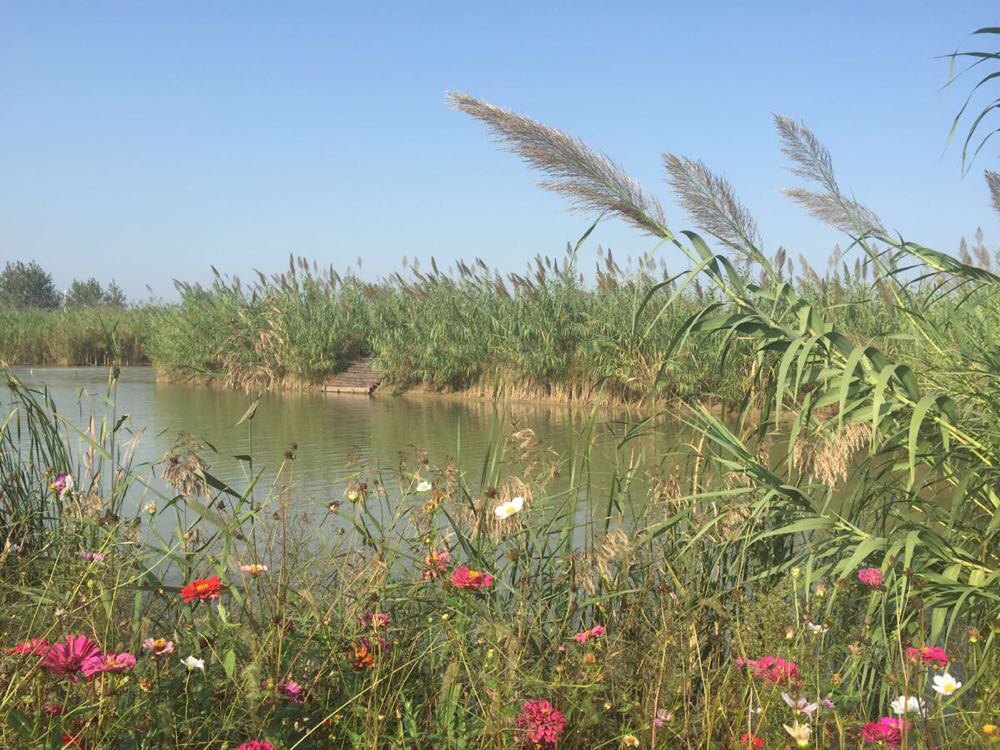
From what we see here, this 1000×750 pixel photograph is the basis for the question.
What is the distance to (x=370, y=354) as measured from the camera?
559 inches

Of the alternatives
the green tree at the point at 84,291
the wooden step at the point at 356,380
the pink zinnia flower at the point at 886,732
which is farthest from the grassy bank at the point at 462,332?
the green tree at the point at 84,291

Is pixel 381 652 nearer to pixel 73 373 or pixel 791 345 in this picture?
pixel 791 345

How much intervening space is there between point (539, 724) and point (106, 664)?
2.47 ft

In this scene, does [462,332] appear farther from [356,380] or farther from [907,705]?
[907,705]

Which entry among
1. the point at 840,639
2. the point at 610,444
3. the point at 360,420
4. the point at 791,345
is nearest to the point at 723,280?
the point at 791,345

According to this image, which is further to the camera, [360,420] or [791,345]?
[360,420]

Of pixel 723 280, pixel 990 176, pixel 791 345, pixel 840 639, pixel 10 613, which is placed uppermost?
pixel 990 176

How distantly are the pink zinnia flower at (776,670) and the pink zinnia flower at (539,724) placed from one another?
14.6 inches

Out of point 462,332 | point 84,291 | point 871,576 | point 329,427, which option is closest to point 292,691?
point 871,576

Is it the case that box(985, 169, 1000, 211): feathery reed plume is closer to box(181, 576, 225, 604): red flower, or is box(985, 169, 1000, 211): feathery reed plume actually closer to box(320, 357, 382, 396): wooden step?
box(181, 576, 225, 604): red flower

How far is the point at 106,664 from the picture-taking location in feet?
5.23

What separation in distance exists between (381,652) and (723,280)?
4.22 ft

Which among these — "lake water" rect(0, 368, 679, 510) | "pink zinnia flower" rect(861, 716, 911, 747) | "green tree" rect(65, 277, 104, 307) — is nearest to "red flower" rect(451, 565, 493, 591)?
"pink zinnia flower" rect(861, 716, 911, 747)

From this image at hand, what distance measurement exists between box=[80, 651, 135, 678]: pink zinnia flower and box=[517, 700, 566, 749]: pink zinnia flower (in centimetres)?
68
